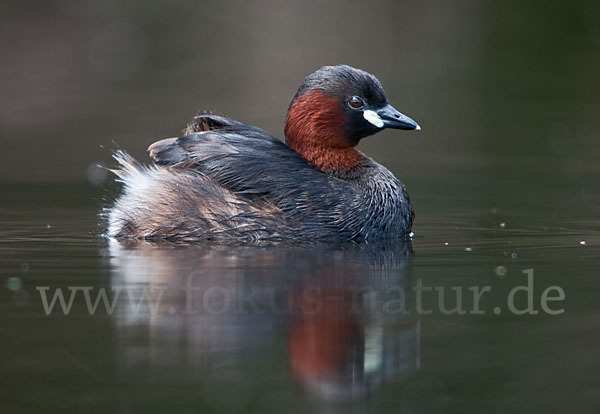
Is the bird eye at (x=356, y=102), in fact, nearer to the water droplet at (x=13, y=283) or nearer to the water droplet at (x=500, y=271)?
the water droplet at (x=500, y=271)

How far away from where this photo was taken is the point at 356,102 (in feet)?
25.7

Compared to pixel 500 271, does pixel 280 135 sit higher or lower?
higher

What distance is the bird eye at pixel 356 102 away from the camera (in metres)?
7.83

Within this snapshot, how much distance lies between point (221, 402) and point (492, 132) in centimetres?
875

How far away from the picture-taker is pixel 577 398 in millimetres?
4395

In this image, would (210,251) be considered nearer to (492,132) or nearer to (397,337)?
(397,337)

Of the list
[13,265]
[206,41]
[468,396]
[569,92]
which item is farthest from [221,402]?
[206,41]

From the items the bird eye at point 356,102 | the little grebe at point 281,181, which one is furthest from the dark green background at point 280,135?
the bird eye at point 356,102

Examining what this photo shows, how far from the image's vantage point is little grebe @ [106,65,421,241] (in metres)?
7.36

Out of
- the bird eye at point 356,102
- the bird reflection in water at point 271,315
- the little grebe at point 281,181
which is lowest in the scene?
the bird reflection in water at point 271,315

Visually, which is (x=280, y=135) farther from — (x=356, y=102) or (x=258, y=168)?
(x=258, y=168)

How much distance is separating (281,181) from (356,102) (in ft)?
2.99

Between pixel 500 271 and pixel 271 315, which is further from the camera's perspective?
pixel 500 271

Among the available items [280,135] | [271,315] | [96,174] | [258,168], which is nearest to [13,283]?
[271,315]
